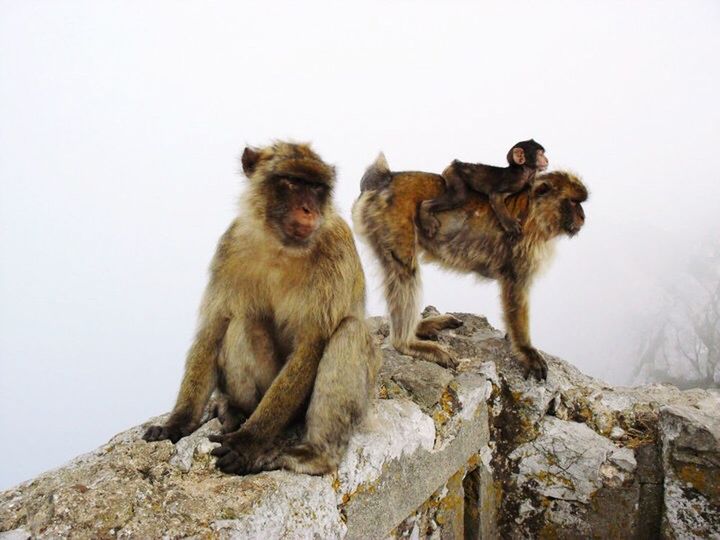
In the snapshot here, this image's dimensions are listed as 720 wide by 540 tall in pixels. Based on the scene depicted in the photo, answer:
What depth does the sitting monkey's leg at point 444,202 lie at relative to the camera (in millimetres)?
4328

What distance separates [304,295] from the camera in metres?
2.49

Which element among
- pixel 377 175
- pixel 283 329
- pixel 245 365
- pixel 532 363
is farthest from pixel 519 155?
pixel 245 365

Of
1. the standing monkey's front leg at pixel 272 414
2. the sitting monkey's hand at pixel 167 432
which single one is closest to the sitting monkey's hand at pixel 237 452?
the standing monkey's front leg at pixel 272 414

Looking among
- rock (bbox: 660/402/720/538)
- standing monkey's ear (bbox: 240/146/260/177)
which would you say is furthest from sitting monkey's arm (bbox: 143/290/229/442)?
rock (bbox: 660/402/720/538)

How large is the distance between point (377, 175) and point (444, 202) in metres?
0.57

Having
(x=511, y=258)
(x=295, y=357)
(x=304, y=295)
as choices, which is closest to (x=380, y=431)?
(x=295, y=357)

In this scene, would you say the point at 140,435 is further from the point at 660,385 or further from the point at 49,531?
the point at 660,385

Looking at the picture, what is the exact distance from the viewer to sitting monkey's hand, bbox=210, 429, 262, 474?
2.16 meters

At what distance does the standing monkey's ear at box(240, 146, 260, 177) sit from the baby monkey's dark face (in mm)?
231

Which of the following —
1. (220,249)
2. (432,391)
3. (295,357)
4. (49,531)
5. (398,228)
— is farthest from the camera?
(398,228)

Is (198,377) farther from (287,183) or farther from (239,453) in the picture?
(287,183)

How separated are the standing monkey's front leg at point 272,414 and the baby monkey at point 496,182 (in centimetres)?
218

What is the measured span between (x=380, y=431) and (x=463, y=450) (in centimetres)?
76

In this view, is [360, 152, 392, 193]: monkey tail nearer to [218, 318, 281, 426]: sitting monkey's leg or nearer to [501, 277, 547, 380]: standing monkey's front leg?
[501, 277, 547, 380]: standing monkey's front leg
